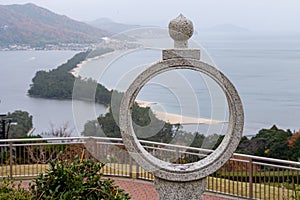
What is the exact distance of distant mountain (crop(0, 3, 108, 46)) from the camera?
66.8 feet

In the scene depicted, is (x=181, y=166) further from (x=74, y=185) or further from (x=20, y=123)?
(x=20, y=123)

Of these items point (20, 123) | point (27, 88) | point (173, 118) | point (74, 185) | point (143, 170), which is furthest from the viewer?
point (27, 88)

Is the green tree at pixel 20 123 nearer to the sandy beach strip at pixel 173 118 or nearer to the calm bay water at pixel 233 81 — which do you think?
the calm bay water at pixel 233 81

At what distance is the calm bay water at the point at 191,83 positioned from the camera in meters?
7.11

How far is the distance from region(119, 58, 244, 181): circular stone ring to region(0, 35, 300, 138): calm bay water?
0.32m

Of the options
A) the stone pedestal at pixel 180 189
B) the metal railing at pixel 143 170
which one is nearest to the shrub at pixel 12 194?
the stone pedestal at pixel 180 189

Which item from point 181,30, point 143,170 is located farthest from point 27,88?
point 181,30

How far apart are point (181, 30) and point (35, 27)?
57.7 feet

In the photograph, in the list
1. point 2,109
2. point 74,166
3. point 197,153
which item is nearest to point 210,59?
point 74,166

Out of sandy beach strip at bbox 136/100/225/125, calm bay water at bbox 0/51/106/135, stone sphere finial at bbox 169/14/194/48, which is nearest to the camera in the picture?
stone sphere finial at bbox 169/14/194/48

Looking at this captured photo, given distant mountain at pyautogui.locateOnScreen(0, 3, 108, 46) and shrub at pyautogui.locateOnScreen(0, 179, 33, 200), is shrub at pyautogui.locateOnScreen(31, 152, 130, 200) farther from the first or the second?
distant mountain at pyautogui.locateOnScreen(0, 3, 108, 46)

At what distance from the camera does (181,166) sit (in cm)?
643

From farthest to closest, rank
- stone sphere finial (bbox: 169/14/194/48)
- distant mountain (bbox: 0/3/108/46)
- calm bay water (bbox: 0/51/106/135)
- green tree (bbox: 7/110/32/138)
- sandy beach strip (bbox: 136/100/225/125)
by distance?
calm bay water (bbox: 0/51/106/135) < distant mountain (bbox: 0/3/108/46) < green tree (bbox: 7/110/32/138) < sandy beach strip (bbox: 136/100/225/125) < stone sphere finial (bbox: 169/14/194/48)

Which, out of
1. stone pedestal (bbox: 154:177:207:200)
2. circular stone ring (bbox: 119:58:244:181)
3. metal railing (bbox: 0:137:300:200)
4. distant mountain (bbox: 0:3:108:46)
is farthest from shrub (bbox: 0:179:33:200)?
distant mountain (bbox: 0:3:108:46)
